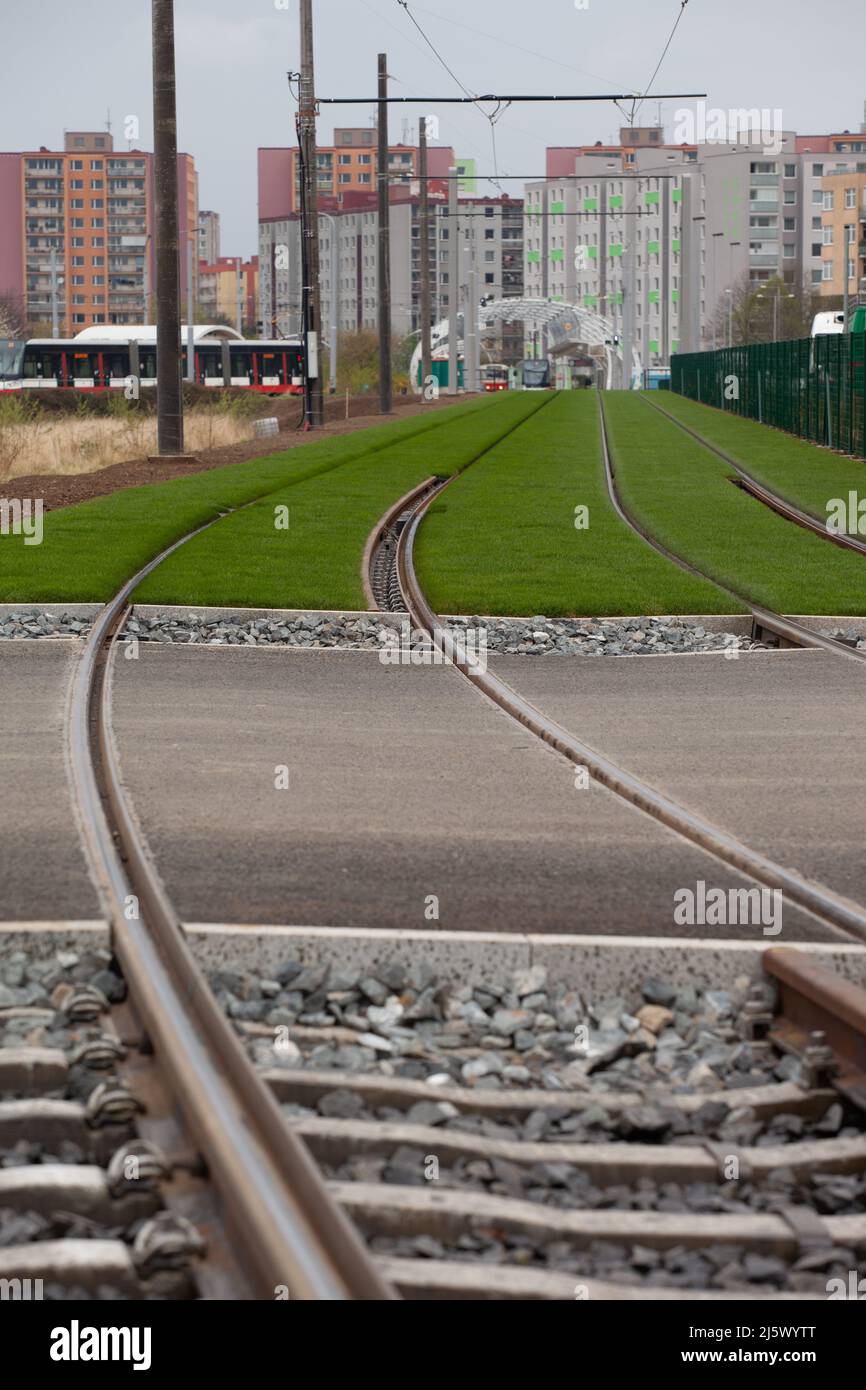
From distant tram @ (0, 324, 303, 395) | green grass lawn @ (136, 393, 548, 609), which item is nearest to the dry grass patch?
green grass lawn @ (136, 393, 548, 609)

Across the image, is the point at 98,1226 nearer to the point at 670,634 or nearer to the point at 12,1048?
the point at 12,1048

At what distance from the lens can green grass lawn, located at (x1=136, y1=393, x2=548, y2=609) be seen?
15.5 metres

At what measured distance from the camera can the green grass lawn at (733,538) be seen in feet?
53.1

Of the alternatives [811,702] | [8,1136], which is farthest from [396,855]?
[811,702]

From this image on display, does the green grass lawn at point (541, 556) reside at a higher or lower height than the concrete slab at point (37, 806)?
higher

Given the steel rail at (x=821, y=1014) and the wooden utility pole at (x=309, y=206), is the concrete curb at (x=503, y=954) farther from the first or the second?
the wooden utility pole at (x=309, y=206)

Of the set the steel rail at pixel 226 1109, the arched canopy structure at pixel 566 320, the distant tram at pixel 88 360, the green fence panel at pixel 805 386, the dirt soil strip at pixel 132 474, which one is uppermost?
the arched canopy structure at pixel 566 320

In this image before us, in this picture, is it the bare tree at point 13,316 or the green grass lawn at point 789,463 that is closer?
the green grass lawn at point 789,463

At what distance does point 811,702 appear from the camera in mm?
11391

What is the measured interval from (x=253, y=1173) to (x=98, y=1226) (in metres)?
0.35

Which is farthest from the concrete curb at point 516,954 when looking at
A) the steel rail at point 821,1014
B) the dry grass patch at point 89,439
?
the dry grass patch at point 89,439

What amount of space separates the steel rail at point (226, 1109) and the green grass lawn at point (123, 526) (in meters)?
8.73

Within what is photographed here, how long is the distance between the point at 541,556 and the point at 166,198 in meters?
14.8

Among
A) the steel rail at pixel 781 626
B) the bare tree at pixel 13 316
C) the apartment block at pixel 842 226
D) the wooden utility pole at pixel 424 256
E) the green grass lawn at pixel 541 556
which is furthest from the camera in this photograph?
the apartment block at pixel 842 226
